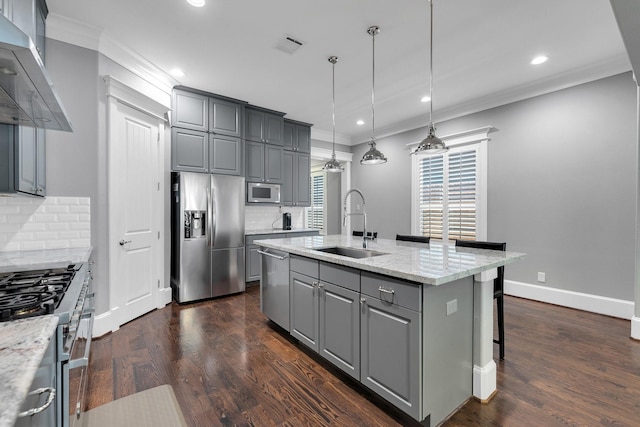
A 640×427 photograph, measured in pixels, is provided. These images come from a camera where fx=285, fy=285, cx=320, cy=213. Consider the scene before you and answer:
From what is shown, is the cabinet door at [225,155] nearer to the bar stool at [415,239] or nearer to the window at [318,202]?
the bar stool at [415,239]

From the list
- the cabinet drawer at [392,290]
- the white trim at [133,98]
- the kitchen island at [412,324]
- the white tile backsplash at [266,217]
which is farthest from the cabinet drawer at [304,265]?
the white tile backsplash at [266,217]

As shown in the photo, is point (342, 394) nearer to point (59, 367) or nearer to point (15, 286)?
point (59, 367)

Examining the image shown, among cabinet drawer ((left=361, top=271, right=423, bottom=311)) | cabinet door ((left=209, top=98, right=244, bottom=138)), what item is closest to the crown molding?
cabinet door ((left=209, top=98, right=244, bottom=138))

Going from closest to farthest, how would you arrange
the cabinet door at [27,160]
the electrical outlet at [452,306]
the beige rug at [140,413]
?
the beige rug at [140,413]
the electrical outlet at [452,306]
the cabinet door at [27,160]

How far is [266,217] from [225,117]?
1.87 meters

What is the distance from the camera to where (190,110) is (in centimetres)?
387

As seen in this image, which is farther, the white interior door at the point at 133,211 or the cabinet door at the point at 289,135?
the cabinet door at the point at 289,135

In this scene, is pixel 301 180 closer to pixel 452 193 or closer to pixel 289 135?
pixel 289 135

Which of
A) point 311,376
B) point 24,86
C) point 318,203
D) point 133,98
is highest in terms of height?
point 133,98

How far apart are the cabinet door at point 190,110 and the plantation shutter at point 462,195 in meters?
3.84

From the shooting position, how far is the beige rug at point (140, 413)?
4.45 feet

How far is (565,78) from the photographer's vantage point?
3.45 meters

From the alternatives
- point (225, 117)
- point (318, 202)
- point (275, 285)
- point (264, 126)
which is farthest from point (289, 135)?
point (275, 285)

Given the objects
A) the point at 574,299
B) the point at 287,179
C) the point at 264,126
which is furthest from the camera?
the point at 287,179
